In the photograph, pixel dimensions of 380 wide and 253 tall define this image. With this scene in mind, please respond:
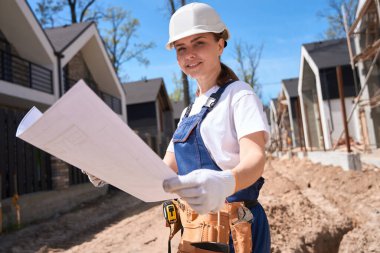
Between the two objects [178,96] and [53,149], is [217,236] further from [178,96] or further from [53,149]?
[178,96]

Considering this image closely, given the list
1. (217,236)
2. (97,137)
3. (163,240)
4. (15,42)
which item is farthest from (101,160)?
(15,42)

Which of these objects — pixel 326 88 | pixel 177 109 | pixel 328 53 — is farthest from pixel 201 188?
pixel 177 109

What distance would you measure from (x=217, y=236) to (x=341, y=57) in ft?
67.2

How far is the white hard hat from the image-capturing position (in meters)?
1.37

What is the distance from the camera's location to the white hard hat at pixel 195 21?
4.51ft

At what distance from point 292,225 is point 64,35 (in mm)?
13106

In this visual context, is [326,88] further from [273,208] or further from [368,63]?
[273,208]

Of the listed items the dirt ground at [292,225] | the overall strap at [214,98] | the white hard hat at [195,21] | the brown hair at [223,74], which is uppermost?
the white hard hat at [195,21]

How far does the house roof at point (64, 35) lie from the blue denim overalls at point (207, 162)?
12.2 meters

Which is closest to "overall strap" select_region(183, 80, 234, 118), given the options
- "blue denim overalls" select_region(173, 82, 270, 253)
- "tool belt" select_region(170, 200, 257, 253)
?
"blue denim overalls" select_region(173, 82, 270, 253)

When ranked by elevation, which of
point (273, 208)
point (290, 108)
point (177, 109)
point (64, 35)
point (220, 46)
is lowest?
point (273, 208)

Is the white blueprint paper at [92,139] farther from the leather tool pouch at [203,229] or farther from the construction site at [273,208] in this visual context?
the construction site at [273,208]

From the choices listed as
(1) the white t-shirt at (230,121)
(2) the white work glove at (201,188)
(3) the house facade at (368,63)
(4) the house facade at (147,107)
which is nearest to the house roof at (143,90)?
(4) the house facade at (147,107)

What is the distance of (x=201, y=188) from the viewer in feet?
3.13
